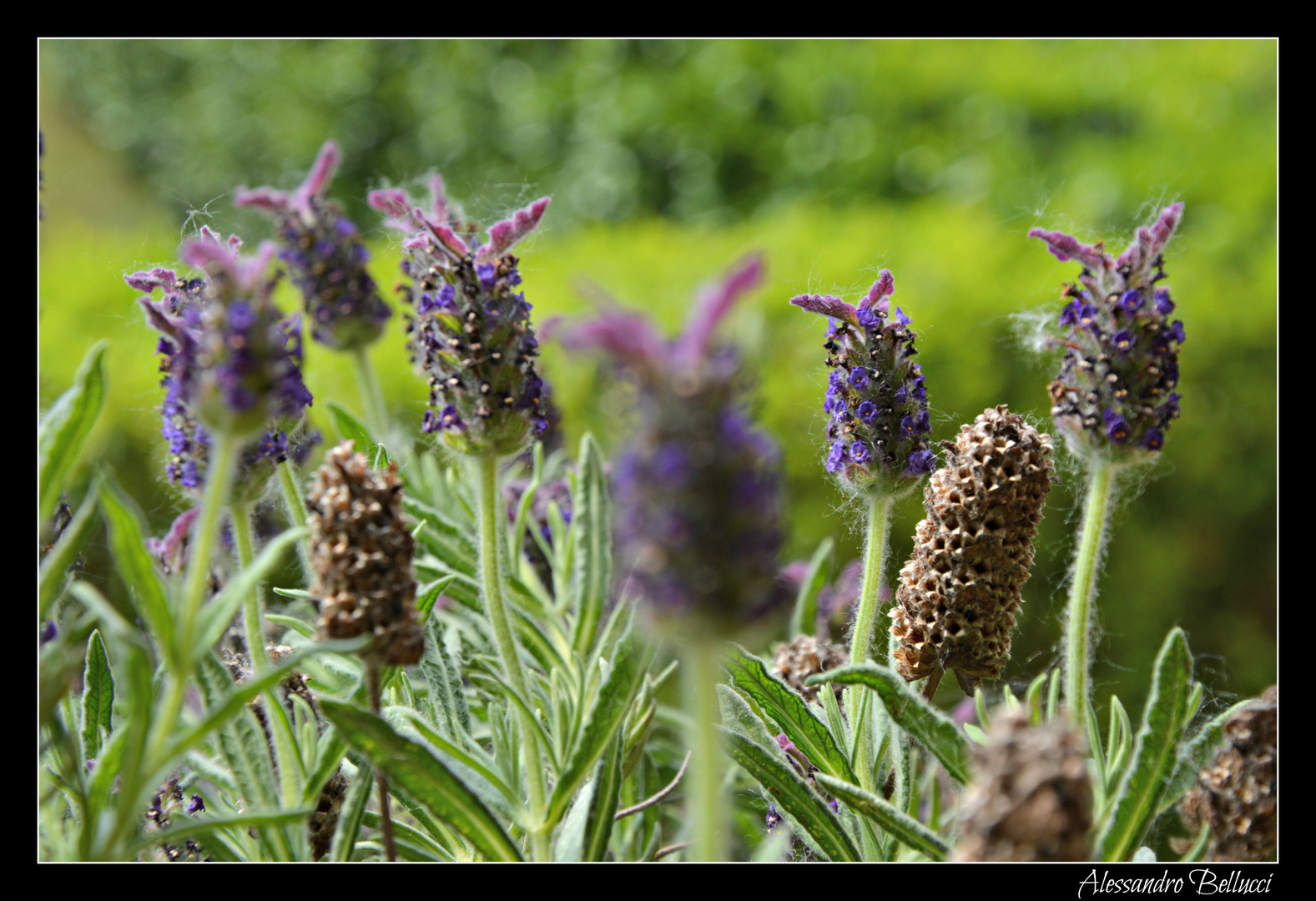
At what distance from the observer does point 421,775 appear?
1.13 meters

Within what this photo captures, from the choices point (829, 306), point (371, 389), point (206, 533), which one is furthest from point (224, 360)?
point (371, 389)

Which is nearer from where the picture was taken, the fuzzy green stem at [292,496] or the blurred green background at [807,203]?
the fuzzy green stem at [292,496]

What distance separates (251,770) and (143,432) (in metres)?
3.12

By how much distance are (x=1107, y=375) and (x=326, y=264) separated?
4.82 ft

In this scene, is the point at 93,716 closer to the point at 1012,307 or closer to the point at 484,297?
the point at 484,297

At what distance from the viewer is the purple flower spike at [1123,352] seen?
1349mm

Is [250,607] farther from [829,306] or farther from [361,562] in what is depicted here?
[829,306]

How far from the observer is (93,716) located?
1.38 metres

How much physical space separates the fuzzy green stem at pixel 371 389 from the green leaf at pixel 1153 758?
160 centimetres

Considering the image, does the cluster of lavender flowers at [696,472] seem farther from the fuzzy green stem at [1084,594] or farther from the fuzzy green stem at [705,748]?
the fuzzy green stem at [1084,594]

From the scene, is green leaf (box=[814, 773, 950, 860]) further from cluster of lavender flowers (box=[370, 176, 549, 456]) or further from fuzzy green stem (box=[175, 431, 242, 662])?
fuzzy green stem (box=[175, 431, 242, 662])

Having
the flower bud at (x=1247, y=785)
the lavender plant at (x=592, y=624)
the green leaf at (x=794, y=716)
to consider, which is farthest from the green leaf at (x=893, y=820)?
the flower bud at (x=1247, y=785)
